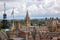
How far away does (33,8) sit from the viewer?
2.90 m

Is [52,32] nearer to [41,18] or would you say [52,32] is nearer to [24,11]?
[41,18]

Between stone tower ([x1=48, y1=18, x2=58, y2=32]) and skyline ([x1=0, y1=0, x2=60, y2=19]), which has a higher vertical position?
skyline ([x1=0, y1=0, x2=60, y2=19])

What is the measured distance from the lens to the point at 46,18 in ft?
9.39

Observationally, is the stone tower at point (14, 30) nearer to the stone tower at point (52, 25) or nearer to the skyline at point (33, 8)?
the skyline at point (33, 8)

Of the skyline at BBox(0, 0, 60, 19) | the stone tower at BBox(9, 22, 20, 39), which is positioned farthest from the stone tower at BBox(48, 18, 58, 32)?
the stone tower at BBox(9, 22, 20, 39)

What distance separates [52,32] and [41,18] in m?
0.41

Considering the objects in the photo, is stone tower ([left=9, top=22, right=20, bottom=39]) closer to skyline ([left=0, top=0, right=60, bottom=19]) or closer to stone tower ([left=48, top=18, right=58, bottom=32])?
skyline ([left=0, top=0, right=60, bottom=19])

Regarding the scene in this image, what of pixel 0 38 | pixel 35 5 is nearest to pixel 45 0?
pixel 35 5

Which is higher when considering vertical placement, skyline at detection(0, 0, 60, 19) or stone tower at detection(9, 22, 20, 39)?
skyline at detection(0, 0, 60, 19)

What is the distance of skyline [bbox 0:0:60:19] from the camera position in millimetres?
2855

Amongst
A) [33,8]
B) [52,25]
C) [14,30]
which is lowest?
[14,30]

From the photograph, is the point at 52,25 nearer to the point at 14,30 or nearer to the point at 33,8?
the point at 33,8

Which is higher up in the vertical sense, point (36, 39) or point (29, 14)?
point (29, 14)

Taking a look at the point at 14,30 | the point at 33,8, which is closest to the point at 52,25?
the point at 33,8
